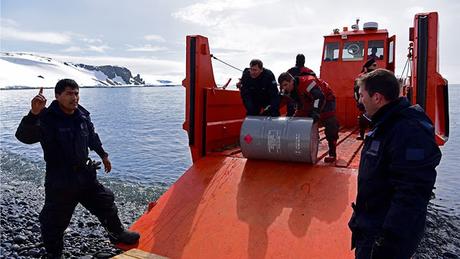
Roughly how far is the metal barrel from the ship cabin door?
15.4 feet

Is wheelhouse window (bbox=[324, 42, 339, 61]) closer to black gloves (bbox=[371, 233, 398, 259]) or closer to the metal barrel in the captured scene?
the metal barrel

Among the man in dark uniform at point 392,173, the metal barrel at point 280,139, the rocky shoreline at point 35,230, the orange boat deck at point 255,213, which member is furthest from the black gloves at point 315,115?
the rocky shoreline at point 35,230

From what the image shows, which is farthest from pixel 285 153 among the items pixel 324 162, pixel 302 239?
pixel 302 239

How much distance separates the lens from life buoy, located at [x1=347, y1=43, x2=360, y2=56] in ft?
30.6

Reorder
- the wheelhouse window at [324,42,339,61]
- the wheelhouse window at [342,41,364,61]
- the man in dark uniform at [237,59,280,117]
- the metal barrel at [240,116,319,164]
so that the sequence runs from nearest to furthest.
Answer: the metal barrel at [240,116,319,164] → the man in dark uniform at [237,59,280,117] → the wheelhouse window at [342,41,364,61] → the wheelhouse window at [324,42,339,61]

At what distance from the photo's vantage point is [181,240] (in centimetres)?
357

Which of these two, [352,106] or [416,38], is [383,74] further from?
[352,106]

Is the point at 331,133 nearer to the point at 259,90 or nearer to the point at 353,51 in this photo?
the point at 259,90

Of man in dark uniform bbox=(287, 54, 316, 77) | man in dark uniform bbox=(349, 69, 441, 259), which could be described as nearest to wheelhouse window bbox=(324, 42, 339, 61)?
man in dark uniform bbox=(287, 54, 316, 77)

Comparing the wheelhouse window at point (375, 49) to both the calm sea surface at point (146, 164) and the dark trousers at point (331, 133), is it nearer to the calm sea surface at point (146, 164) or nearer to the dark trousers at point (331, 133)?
the calm sea surface at point (146, 164)

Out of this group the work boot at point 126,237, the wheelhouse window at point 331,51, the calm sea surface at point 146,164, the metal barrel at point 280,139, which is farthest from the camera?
the wheelhouse window at point 331,51

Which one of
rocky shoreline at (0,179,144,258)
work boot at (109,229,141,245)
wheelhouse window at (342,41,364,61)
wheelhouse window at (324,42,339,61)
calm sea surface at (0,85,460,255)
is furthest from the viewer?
wheelhouse window at (324,42,339,61)

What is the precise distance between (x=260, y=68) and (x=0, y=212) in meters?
4.67

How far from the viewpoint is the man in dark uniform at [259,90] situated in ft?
17.7
